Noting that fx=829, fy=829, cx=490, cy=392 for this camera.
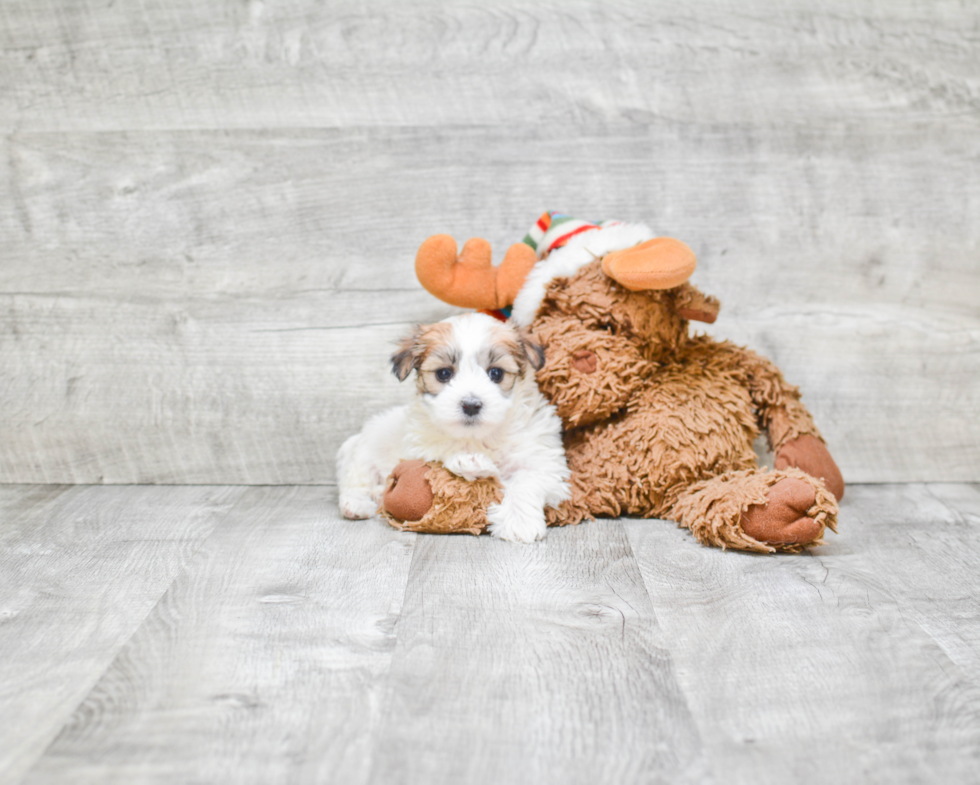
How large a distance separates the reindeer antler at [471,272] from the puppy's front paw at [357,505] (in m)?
0.37

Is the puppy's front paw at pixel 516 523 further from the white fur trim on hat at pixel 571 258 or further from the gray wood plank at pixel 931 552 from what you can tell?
the gray wood plank at pixel 931 552

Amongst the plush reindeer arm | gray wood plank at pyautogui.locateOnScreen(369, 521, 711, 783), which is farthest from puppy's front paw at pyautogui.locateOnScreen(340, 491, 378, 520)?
the plush reindeer arm

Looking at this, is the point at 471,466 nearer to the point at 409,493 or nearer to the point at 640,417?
the point at 409,493

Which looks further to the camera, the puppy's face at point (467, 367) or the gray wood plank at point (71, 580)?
the puppy's face at point (467, 367)

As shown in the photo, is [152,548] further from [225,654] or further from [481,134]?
[481,134]

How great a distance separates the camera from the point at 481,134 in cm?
158

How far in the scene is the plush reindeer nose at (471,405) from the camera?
123 centimetres

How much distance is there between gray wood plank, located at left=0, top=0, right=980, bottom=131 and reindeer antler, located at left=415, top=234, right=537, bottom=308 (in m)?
0.33

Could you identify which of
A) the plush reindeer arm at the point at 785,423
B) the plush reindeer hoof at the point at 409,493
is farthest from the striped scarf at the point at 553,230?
the plush reindeer hoof at the point at 409,493

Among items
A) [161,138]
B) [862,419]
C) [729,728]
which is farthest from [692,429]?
[161,138]

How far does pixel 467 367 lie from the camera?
1271mm

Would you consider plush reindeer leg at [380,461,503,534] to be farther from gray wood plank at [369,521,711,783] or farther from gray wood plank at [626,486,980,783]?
gray wood plank at [626,486,980,783]

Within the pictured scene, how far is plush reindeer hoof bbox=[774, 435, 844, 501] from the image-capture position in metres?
1.43

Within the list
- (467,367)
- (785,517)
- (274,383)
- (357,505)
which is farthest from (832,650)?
(274,383)
